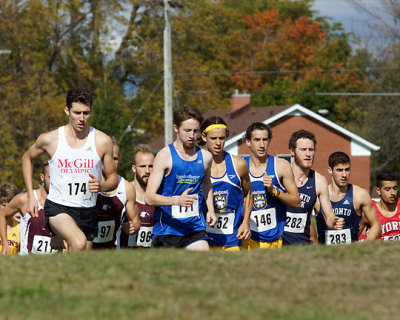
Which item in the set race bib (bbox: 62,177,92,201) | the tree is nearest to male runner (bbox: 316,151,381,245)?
race bib (bbox: 62,177,92,201)

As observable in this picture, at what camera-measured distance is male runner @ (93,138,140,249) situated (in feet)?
33.6

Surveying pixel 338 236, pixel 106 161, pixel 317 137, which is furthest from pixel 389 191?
pixel 317 137

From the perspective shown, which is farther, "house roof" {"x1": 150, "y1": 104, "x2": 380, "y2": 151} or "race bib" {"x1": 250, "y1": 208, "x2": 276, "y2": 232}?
"house roof" {"x1": 150, "y1": 104, "x2": 380, "y2": 151}

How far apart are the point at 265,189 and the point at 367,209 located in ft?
5.75

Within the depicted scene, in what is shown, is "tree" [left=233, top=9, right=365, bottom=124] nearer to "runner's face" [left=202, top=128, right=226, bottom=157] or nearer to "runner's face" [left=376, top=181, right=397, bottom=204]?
"runner's face" [left=376, top=181, right=397, bottom=204]

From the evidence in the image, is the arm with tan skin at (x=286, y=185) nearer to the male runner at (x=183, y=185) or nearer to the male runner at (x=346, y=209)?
the male runner at (x=183, y=185)

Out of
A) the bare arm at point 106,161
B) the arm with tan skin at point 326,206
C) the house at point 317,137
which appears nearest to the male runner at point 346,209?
the arm with tan skin at point 326,206

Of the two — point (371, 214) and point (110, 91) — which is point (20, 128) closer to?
point (110, 91)

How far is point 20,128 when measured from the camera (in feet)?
141

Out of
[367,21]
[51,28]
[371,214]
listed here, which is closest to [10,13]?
[51,28]

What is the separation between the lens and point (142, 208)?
10.8 meters

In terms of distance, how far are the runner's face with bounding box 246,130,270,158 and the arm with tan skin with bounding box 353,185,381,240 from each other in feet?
5.65

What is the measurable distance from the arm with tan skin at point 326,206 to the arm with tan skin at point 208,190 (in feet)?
6.47

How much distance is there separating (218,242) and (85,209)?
78.9 inches
